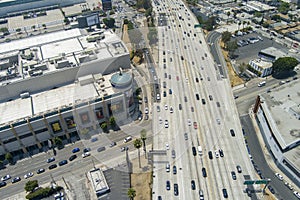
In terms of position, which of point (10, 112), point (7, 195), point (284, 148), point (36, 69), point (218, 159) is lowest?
point (7, 195)

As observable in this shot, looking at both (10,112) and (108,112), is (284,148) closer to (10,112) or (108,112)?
(108,112)

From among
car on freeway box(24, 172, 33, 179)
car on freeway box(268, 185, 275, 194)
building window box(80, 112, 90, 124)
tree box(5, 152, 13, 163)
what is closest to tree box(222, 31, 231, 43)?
car on freeway box(268, 185, 275, 194)

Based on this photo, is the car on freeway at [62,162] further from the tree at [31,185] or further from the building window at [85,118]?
the building window at [85,118]

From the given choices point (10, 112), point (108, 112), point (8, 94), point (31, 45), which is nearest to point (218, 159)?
point (108, 112)

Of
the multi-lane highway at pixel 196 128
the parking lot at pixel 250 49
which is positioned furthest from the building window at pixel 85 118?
the parking lot at pixel 250 49

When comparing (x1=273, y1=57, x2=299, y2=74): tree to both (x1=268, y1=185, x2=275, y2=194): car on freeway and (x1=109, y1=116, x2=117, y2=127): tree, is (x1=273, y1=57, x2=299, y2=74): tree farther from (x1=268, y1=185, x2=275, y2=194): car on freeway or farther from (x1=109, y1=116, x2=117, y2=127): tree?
(x1=109, y1=116, x2=117, y2=127): tree

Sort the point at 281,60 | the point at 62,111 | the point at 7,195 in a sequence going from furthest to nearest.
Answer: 1. the point at 281,60
2. the point at 62,111
3. the point at 7,195
